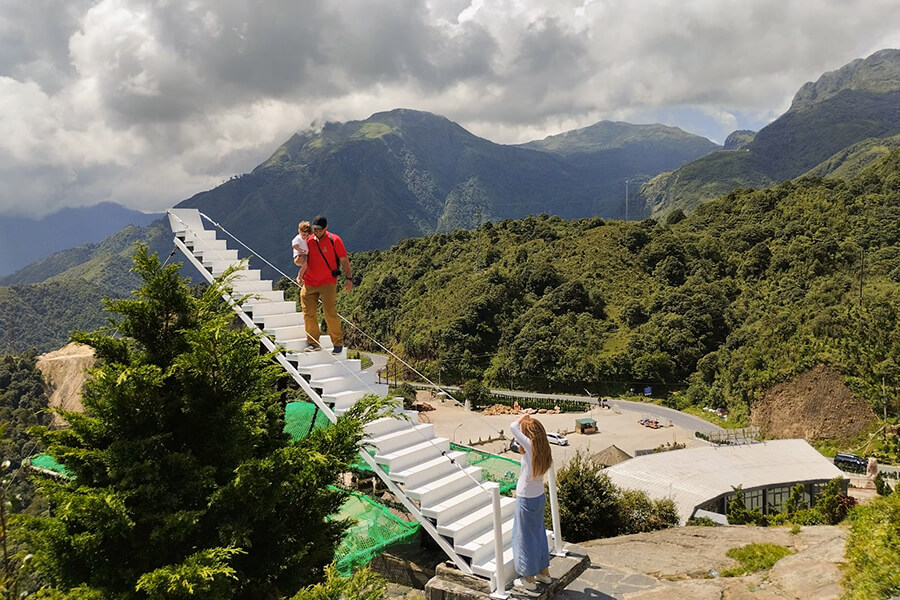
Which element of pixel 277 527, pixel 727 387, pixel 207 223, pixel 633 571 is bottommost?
pixel 727 387

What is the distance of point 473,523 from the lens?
6.00 m

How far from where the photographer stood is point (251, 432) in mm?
3826

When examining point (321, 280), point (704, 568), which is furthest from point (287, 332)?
point (704, 568)

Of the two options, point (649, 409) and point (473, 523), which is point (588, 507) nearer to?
point (473, 523)

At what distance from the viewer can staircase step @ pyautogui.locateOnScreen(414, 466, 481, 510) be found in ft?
19.9

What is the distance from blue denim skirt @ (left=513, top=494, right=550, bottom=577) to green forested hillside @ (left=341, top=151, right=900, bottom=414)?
34.5 m

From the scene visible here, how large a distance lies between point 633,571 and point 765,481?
1595 centimetres

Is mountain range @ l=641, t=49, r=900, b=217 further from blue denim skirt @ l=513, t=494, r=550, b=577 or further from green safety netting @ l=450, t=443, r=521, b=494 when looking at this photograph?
blue denim skirt @ l=513, t=494, r=550, b=577

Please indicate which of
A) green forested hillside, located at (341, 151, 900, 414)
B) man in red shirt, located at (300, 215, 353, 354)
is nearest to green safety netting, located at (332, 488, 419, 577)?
man in red shirt, located at (300, 215, 353, 354)

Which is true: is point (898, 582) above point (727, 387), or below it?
above

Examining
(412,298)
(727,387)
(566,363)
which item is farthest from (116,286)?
(727,387)

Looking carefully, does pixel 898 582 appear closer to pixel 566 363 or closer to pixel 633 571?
pixel 633 571

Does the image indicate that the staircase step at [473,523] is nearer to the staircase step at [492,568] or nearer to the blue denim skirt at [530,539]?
the staircase step at [492,568]

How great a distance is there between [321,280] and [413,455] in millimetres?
2964
